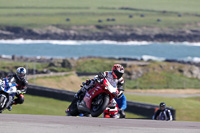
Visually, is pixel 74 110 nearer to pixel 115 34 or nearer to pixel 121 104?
pixel 121 104

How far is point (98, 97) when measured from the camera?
12.1 m

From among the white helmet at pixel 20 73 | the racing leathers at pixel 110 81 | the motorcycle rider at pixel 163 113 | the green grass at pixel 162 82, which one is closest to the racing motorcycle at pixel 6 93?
the white helmet at pixel 20 73

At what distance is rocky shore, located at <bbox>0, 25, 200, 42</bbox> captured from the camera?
181 metres

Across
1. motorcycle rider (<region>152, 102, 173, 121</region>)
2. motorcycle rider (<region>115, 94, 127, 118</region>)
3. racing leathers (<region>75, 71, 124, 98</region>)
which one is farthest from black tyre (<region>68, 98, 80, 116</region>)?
motorcycle rider (<region>152, 102, 173, 121</region>)

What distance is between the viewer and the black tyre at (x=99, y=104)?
11.9 m

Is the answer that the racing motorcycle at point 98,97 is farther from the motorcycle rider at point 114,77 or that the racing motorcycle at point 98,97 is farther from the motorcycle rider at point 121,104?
the motorcycle rider at point 121,104

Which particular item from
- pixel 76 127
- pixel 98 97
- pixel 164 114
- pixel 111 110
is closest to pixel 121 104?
pixel 111 110

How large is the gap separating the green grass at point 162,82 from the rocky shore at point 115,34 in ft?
391

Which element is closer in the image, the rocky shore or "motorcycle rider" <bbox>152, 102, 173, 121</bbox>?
"motorcycle rider" <bbox>152, 102, 173, 121</bbox>

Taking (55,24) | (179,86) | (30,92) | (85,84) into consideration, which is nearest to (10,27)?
(55,24)

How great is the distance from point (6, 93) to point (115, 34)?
170713mm

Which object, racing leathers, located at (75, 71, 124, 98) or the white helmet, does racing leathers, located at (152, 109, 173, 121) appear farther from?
the white helmet

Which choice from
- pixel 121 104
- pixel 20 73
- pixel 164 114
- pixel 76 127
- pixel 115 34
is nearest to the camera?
pixel 76 127

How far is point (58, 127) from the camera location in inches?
317
